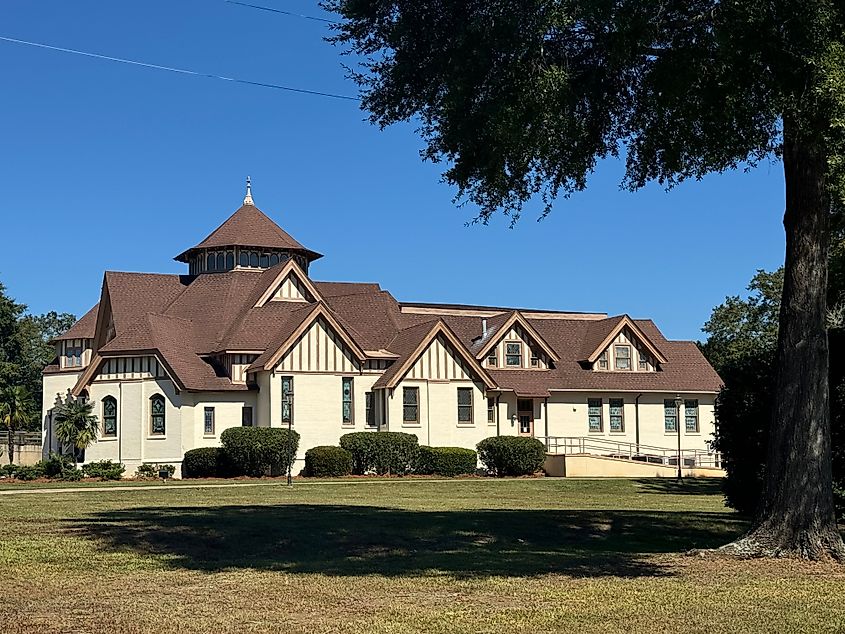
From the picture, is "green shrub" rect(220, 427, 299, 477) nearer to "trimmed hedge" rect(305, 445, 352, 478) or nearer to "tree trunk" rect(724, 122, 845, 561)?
"trimmed hedge" rect(305, 445, 352, 478)

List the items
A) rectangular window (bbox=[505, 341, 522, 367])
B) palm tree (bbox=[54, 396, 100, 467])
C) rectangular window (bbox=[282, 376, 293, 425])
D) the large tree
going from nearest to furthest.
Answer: the large tree < palm tree (bbox=[54, 396, 100, 467]) < rectangular window (bbox=[282, 376, 293, 425]) < rectangular window (bbox=[505, 341, 522, 367])

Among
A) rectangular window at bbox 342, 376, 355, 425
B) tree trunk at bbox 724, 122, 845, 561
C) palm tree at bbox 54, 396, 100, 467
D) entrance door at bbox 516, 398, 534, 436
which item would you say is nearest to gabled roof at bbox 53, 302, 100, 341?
palm tree at bbox 54, 396, 100, 467

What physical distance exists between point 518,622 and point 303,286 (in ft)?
146

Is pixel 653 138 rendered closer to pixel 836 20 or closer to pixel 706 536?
pixel 836 20

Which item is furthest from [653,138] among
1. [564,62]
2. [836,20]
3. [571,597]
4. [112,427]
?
[112,427]

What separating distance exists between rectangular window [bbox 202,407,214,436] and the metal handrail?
16409mm

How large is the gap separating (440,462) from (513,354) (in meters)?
9.56

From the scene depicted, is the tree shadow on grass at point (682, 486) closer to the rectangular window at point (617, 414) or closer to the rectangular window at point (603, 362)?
the rectangular window at point (617, 414)

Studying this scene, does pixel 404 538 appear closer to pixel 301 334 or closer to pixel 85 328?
pixel 301 334

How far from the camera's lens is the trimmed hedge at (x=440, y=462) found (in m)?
50.2

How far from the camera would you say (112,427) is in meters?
51.1

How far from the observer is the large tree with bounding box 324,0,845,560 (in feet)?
51.1

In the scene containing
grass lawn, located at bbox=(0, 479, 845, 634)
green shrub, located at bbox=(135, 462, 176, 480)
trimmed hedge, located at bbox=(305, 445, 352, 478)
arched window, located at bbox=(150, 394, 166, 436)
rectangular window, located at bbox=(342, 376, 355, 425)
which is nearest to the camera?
grass lawn, located at bbox=(0, 479, 845, 634)

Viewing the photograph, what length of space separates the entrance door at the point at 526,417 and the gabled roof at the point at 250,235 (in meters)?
13.4
